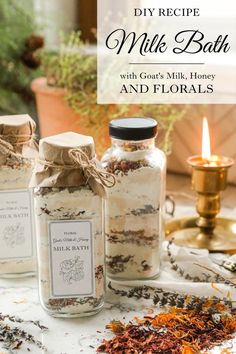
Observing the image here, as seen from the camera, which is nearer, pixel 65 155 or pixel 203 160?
pixel 65 155

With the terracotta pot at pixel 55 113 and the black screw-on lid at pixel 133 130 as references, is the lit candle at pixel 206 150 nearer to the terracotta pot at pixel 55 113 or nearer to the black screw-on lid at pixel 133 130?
the black screw-on lid at pixel 133 130

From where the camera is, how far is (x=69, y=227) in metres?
0.88

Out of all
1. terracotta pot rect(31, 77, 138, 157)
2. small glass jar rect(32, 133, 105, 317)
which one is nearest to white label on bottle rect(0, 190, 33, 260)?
small glass jar rect(32, 133, 105, 317)

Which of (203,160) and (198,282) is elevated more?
(203,160)

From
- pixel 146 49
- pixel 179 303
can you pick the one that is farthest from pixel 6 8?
pixel 179 303

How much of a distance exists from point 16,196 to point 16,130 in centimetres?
9

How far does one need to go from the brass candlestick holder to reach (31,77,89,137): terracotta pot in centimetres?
32

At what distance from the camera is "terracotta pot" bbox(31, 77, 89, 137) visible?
1.37m

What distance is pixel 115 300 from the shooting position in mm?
957

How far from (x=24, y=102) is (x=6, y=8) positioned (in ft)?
0.73

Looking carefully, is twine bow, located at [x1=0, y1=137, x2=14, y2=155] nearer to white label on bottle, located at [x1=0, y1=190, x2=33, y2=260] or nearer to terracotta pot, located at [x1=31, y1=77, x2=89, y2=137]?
white label on bottle, located at [x1=0, y1=190, x2=33, y2=260]

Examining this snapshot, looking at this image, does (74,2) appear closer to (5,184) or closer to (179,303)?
(5,184)

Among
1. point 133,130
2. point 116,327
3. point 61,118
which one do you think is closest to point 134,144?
point 133,130

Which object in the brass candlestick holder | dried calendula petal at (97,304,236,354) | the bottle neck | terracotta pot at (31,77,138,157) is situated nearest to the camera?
dried calendula petal at (97,304,236,354)
